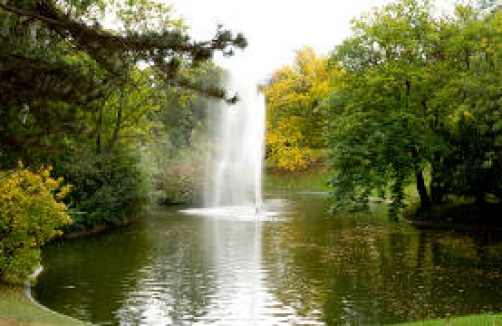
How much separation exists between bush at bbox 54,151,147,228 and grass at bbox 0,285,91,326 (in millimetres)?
11956

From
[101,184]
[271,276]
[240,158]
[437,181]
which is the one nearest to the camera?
[271,276]

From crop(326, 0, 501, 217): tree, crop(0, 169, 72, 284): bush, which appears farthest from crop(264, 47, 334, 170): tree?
crop(0, 169, 72, 284): bush

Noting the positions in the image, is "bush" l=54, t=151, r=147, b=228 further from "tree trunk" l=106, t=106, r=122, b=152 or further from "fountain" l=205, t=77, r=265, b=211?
"fountain" l=205, t=77, r=265, b=211

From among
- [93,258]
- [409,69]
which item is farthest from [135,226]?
[409,69]

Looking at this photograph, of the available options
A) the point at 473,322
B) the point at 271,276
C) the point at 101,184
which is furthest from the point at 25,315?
the point at 101,184

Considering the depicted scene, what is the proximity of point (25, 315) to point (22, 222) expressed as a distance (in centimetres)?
329

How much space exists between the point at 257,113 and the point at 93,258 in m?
23.6

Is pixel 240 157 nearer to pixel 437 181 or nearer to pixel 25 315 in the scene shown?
pixel 437 181

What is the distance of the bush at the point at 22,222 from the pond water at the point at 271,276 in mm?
974

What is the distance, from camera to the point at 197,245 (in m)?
20.6

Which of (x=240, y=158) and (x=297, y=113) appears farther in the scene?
(x=297, y=113)

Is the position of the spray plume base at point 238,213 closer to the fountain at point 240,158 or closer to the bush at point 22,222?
the fountain at point 240,158

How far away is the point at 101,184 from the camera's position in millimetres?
25469

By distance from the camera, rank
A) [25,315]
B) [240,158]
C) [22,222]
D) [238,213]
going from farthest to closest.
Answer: [240,158], [238,213], [22,222], [25,315]
